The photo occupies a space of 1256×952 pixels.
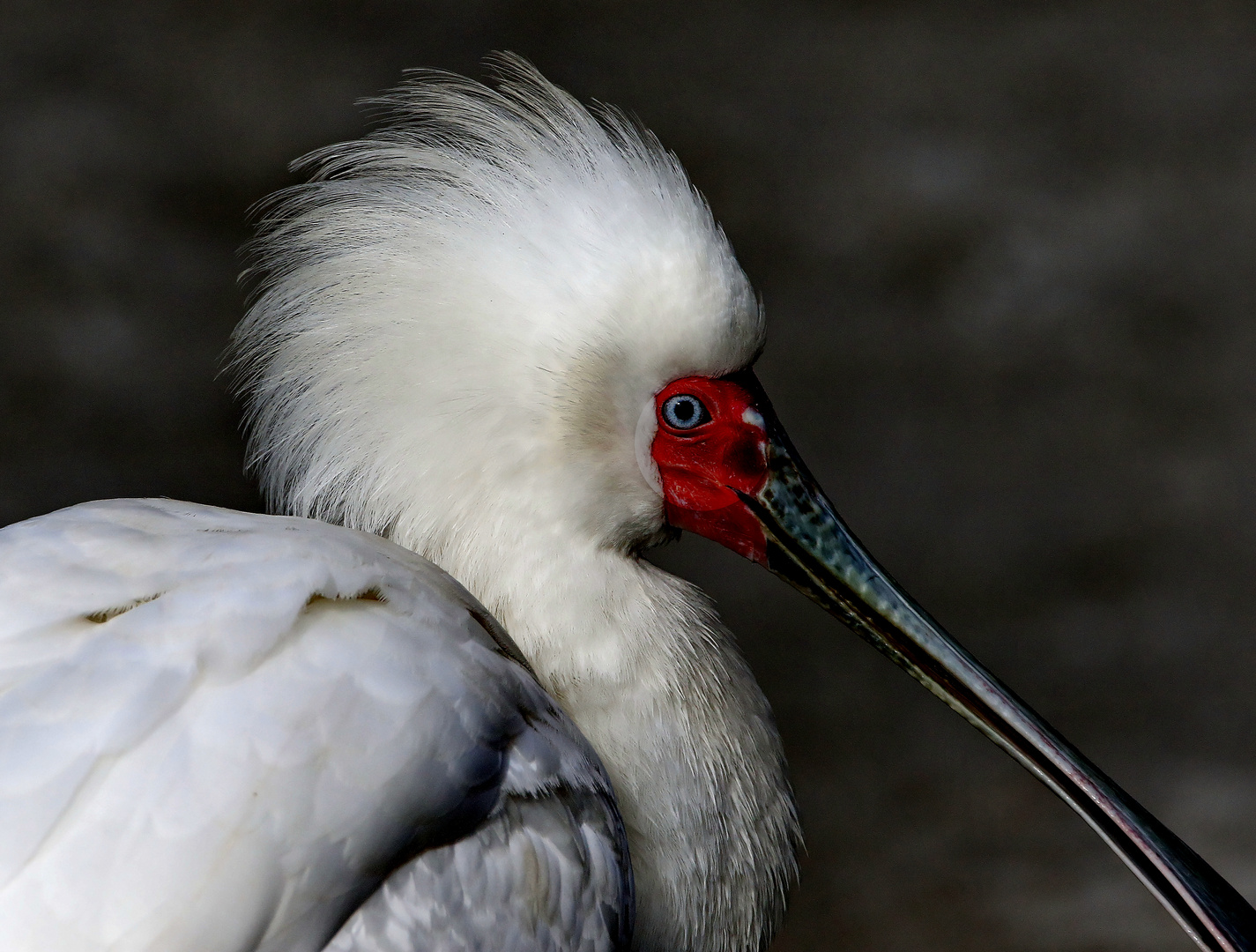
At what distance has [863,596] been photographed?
131cm

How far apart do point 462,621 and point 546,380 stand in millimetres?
222

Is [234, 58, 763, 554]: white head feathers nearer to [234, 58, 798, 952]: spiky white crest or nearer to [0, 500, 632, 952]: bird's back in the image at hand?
[234, 58, 798, 952]: spiky white crest

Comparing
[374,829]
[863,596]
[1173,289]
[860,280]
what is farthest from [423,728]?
[1173,289]

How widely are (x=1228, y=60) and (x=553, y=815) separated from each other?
2.64 metres

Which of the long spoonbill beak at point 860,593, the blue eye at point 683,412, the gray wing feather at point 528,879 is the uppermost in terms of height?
the blue eye at point 683,412

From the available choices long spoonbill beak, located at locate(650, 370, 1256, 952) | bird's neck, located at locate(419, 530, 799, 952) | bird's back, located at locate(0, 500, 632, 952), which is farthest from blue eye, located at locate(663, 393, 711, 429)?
bird's back, located at locate(0, 500, 632, 952)

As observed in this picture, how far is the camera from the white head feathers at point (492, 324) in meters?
1.20

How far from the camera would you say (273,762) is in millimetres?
948

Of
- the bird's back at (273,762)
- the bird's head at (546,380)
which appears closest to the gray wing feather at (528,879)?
the bird's back at (273,762)

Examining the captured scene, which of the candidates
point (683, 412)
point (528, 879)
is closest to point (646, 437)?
point (683, 412)

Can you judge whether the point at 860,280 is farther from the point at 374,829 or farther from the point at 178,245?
the point at 374,829

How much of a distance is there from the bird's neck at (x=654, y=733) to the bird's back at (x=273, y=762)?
89mm

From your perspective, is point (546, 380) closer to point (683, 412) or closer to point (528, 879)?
point (683, 412)

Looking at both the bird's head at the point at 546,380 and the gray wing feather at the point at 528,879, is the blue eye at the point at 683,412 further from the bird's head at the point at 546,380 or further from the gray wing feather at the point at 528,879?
the gray wing feather at the point at 528,879
